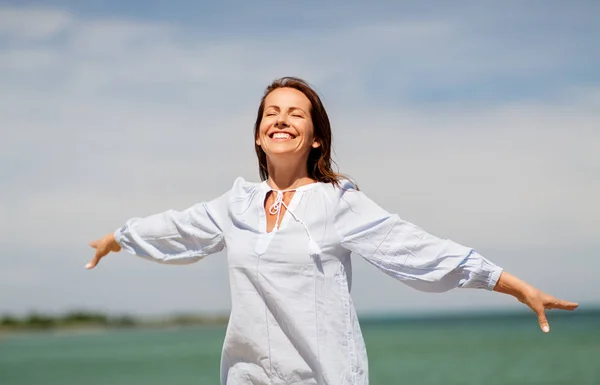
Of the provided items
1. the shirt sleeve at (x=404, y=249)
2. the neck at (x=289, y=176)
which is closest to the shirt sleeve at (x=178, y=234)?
the neck at (x=289, y=176)

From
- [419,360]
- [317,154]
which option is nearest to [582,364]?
[419,360]

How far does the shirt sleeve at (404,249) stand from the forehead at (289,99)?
45 cm

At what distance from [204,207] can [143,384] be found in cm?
1426

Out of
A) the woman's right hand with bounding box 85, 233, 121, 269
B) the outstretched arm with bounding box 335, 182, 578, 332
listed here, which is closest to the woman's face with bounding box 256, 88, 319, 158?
the outstretched arm with bounding box 335, 182, 578, 332

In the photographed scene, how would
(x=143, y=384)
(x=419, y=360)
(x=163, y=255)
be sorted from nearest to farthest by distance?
1. (x=163, y=255)
2. (x=143, y=384)
3. (x=419, y=360)

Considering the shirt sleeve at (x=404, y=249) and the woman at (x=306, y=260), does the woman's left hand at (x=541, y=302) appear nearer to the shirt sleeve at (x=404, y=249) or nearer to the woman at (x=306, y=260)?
the woman at (x=306, y=260)

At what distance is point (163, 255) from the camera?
412 centimetres

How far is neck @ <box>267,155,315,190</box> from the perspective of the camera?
388 cm

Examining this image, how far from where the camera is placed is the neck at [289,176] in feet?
12.7

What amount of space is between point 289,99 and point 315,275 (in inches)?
30.1

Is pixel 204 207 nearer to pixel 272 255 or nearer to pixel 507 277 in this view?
pixel 272 255

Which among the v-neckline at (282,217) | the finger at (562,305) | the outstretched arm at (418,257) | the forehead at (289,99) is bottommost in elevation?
the finger at (562,305)

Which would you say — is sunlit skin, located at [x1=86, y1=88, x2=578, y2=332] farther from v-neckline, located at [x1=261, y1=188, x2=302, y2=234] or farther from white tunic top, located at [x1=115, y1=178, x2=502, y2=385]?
white tunic top, located at [x1=115, y1=178, x2=502, y2=385]

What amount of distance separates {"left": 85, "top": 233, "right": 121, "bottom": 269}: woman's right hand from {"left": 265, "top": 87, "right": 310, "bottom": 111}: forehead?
0.99 metres
